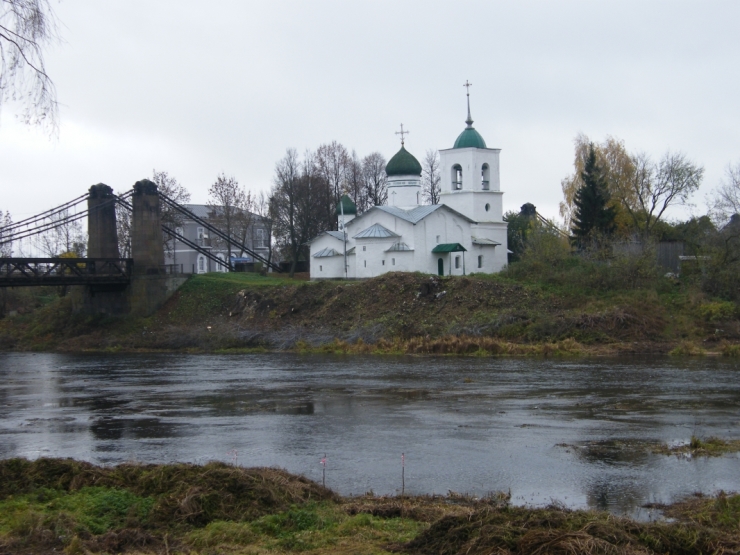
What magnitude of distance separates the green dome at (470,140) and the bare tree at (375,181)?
22.4 metres

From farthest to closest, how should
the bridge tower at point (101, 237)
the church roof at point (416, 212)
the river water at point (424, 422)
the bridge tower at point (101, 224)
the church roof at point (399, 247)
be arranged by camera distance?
the church roof at point (416, 212), the church roof at point (399, 247), the bridge tower at point (101, 224), the bridge tower at point (101, 237), the river water at point (424, 422)

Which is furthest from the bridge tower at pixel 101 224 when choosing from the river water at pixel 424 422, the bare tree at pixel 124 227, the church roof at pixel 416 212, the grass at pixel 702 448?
the grass at pixel 702 448

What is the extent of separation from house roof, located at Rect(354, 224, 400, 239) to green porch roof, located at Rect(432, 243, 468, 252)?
9.63 ft

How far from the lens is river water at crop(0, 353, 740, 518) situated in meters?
15.4

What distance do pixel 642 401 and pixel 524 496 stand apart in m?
11.7

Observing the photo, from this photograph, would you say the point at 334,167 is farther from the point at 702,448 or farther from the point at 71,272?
the point at 702,448

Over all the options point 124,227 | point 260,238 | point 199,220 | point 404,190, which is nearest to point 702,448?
point 404,190

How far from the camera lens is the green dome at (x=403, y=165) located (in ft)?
219

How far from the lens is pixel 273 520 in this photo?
11430mm

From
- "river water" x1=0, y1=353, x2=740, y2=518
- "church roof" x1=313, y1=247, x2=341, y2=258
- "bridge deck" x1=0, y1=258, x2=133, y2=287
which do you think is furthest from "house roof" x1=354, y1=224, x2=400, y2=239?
"river water" x1=0, y1=353, x2=740, y2=518

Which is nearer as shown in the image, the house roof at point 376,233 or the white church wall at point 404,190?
→ the house roof at point 376,233

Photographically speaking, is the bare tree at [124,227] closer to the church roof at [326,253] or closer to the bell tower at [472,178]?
the church roof at [326,253]

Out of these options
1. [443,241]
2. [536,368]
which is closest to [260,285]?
[443,241]

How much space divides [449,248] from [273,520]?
49.7 metres
